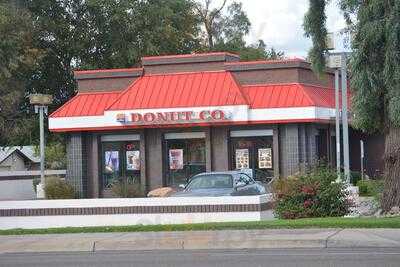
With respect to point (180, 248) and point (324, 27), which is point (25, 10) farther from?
point (180, 248)

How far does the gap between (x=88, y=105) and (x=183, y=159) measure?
16.2 ft

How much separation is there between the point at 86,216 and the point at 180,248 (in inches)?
229

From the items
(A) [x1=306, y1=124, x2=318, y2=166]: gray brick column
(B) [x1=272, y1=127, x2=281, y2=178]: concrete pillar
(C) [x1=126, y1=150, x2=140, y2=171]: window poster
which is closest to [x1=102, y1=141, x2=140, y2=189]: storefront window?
(C) [x1=126, y1=150, x2=140, y2=171]: window poster

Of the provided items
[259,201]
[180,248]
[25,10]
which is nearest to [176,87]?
[25,10]

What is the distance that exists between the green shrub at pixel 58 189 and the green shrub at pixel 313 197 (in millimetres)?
14429

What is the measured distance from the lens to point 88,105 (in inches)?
1378

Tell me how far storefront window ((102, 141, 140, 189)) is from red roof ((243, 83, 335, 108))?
5.83m

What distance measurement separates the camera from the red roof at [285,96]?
104 ft

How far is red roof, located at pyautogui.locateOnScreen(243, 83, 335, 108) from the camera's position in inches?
1244

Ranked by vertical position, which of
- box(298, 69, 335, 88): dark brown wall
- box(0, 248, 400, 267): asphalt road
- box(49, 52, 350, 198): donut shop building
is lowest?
box(0, 248, 400, 267): asphalt road

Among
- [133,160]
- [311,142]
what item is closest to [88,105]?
[133,160]

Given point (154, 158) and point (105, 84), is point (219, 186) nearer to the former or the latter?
point (154, 158)

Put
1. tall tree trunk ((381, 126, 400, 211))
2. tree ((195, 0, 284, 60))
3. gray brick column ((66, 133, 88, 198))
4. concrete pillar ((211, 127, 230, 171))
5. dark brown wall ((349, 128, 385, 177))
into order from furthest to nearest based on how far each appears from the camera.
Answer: tree ((195, 0, 284, 60))
dark brown wall ((349, 128, 385, 177))
gray brick column ((66, 133, 88, 198))
concrete pillar ((211, 127, 230, 171))
tall tree trunk ((381, 126, 400, 211))

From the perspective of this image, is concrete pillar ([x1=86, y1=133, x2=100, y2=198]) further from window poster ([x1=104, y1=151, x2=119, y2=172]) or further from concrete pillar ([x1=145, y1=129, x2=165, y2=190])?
concrete pillar ([x1=145, y1=129, x2=165, y2=190])
